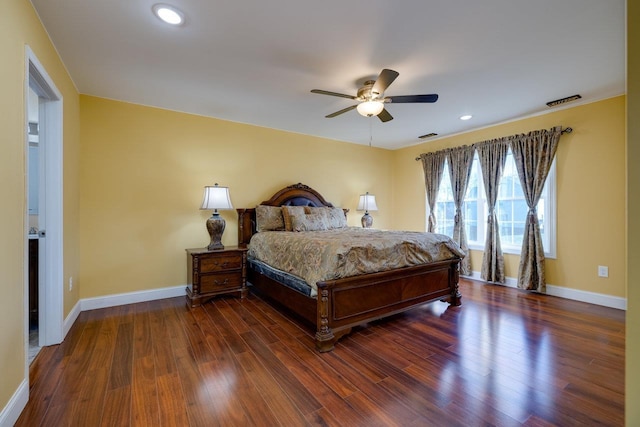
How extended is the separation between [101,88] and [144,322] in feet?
8.54

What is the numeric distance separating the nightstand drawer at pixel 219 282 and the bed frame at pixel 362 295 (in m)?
0.25

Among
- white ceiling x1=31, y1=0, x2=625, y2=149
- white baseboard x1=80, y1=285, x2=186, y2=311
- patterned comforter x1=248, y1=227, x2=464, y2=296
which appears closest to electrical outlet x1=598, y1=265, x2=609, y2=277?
patterned comforter x1=248, y1=227, x2=464, y2=296

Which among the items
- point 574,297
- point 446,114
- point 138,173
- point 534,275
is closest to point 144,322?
point 138,173

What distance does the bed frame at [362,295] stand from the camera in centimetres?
235

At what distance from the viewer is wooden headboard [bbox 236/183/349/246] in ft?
13.4

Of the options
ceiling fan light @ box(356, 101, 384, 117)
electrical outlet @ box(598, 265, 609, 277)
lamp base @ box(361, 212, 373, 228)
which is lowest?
electrical outlet @ box(598, 265, 609, 277)

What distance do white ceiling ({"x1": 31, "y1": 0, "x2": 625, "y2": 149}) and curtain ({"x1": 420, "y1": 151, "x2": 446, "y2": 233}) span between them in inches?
60.6

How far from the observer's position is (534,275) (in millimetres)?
3871

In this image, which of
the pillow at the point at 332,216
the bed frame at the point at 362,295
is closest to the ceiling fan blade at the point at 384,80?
the bed frame at the point at 362,295

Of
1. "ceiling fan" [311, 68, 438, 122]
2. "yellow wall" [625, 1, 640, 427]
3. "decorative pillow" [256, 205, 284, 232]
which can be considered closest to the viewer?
"yellow wall" [625, 1, 640, 427]

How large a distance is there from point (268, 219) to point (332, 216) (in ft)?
3.57

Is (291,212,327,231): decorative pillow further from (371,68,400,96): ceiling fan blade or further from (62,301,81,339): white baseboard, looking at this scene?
(62,301,81,339): white baseboard

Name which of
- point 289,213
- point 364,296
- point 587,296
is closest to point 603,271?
point 587,296

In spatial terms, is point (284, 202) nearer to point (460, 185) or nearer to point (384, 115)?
point (384, 115)
